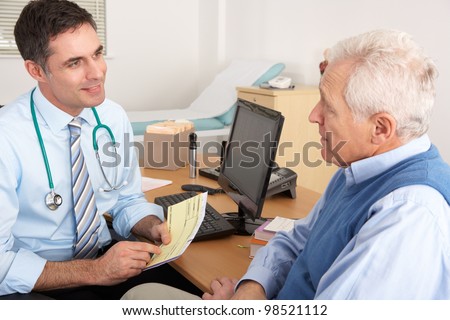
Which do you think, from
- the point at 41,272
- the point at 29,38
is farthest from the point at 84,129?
the point at 41,272

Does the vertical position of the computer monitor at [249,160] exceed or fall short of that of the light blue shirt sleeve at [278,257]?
it exceeds it

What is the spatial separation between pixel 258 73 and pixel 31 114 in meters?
3.21

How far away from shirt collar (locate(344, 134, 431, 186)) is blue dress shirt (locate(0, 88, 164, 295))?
3.27 feet

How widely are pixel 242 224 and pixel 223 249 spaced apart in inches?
8.0

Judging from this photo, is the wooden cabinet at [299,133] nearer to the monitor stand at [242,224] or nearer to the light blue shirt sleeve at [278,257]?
the monitor stand at [242,224]

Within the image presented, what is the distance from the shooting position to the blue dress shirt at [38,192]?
1.57 m

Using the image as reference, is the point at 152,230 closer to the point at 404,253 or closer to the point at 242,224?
the point at 242,224

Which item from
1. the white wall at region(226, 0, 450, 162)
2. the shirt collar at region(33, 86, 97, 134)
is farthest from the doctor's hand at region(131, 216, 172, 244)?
the white wall at region(226, 0, 450, 162)

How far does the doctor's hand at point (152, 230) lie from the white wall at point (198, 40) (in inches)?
103

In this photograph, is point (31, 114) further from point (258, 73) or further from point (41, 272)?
point (258, 73)

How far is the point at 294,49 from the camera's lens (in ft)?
15.5
